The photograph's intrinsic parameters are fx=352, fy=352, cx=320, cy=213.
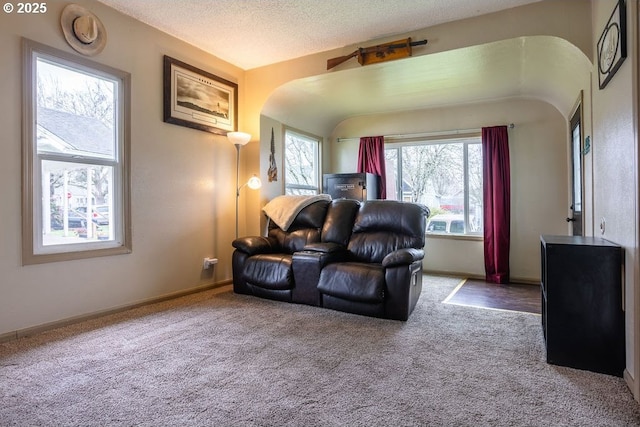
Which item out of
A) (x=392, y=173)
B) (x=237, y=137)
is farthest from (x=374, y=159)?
(x=237, y=137)

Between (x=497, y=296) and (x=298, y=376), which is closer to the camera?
(x=298, y=376)

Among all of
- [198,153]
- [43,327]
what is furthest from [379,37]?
[43,327]

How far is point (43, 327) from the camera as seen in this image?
2709mm

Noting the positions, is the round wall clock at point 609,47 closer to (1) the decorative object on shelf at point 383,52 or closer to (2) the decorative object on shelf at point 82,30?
(1) the decorative object on shelf at point 383,52

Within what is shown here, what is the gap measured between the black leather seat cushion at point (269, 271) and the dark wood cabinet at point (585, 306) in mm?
2191

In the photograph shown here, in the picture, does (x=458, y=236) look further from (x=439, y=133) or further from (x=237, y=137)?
(x=237, y=137)

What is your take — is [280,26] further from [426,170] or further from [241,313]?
[426,170]

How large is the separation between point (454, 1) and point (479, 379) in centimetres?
293

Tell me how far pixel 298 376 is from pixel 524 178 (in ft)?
14.0

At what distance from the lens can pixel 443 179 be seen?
537cm

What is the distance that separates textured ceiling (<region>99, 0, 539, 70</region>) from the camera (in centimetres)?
305

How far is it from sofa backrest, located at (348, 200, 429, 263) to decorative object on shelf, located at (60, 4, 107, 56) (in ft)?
9.62

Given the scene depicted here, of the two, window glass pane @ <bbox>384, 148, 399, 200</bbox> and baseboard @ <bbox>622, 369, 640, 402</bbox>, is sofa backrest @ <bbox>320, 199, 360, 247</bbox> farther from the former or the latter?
baseboard @ <bbox>622, 369, 640, 402</bbox>

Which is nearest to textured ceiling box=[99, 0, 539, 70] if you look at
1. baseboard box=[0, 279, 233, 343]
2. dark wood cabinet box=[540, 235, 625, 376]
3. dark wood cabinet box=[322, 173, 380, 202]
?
dark wood cabinet box=[322, 173, 380, 202]
